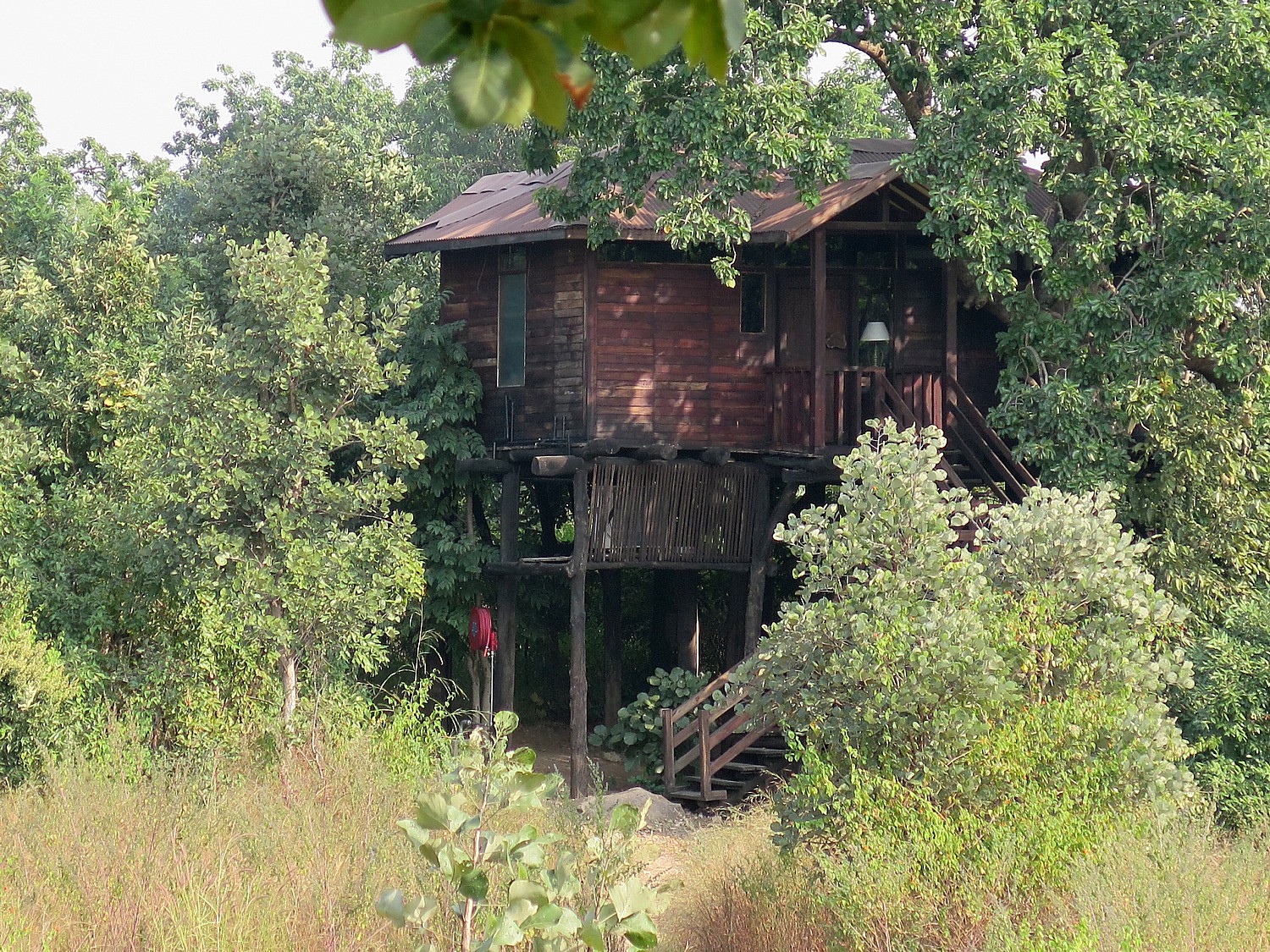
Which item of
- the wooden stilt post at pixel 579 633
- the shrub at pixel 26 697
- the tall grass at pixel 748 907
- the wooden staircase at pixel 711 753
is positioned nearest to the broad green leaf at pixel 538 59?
the tall grass at pixel 748 907

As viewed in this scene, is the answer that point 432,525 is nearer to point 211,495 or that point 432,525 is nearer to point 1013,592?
point 211,495

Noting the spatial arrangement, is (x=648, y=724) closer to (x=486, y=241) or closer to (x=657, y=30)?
(x=486, y=241)

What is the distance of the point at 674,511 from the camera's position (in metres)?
17.3

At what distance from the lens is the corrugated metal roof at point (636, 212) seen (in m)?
15.9

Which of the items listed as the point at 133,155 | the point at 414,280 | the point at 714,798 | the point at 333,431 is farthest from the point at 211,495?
the point at 133,155

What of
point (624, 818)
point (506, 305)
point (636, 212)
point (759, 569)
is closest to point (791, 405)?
point (759, 569)

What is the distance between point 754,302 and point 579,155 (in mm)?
3212

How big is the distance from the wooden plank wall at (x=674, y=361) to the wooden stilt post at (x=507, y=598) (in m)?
1.72

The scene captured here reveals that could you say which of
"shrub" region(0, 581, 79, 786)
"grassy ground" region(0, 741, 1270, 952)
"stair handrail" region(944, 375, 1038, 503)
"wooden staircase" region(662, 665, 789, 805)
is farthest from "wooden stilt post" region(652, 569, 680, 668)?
"grassy ground" region(0, 741, 1270, 952)

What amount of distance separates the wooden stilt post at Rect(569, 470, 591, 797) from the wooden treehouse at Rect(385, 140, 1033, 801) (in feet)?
0.10

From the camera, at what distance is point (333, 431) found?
1355 centimetres

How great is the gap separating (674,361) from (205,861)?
391 inches

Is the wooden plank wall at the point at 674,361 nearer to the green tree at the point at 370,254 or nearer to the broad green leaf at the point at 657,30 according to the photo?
the green tree at the point at 370,254

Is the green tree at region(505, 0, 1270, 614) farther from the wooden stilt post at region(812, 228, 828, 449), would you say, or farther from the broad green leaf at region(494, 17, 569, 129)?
the broad green leaf at region(494, 17, 569, 129)
